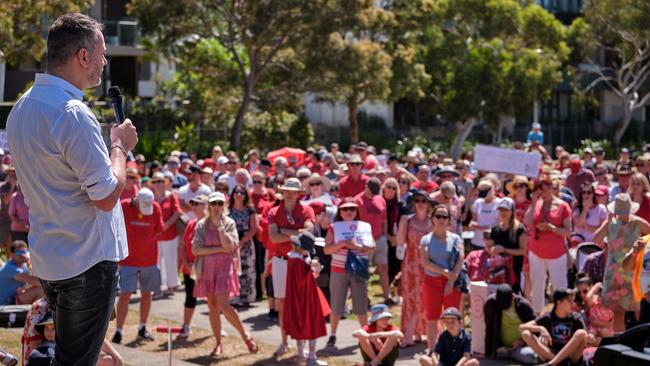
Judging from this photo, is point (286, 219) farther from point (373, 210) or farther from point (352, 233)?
point (373, 210)

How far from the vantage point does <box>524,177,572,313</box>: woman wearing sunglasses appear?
42.4 ft

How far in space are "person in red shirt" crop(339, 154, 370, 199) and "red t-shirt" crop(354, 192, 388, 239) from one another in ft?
5.06

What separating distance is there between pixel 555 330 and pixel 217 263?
3525 millimetres

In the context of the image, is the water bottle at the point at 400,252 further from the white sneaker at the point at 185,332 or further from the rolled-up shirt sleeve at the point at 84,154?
the rolled-up shirt sleeve at the point at 84,154

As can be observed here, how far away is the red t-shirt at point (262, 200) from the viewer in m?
14.5

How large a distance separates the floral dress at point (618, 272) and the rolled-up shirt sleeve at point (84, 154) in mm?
7801

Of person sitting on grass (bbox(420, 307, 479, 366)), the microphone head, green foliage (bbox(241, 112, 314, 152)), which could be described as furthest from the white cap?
green foliage (bbox(241, 112, 314, 152))

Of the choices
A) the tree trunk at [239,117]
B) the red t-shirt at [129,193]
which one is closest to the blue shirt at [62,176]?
the red t-shirt at [129,193]

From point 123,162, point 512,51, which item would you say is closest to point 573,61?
point 512,51

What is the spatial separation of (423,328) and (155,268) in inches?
121

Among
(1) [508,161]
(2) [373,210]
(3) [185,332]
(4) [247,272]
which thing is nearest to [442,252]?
(2) [373,210]

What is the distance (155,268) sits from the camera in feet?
40.0

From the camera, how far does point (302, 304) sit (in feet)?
36.7

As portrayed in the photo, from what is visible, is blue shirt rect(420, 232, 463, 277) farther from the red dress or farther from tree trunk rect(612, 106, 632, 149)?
tree trunk rect(612, 106, 632, 149)
